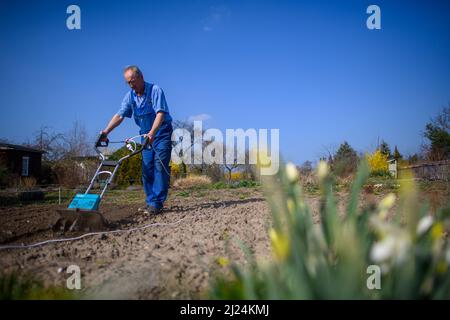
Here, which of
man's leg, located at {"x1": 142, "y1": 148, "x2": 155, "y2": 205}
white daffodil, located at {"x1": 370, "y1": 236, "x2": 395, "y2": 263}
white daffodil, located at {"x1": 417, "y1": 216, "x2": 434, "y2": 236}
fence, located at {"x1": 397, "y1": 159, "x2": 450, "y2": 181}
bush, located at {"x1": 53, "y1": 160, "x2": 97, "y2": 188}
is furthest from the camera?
bush, located at {"x1": 53, "y1": 160, "x2": 97, "y2": 188}

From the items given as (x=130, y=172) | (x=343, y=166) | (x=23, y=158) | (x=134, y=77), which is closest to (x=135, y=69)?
(x=134, y=77)

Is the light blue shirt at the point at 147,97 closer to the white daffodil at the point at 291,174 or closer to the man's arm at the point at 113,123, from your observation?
the man's arm at the point at 113,123

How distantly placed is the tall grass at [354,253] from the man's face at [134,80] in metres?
3.88

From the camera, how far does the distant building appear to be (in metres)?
21.0

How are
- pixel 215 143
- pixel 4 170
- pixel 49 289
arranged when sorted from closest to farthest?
pixel 49 289, pixel 4 170, pixel 215 143

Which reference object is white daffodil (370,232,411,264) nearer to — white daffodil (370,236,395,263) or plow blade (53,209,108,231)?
white daffodil (370,236,395,263)

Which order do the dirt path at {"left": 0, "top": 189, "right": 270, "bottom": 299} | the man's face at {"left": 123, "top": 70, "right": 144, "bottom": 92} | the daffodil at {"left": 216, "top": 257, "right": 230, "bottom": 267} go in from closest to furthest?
the dirt path at {"left": 0, "top": 189, "right": 270, "bottom": 299} → the daffodil at {"left": 216, "top": 257, "right": 230, "bottom": 267} → the man's face at {"left": 123, "top": 70, "right": 144, "bottom": 92}

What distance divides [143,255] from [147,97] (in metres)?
2.84

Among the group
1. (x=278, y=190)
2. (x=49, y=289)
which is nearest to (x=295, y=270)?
(x=278, y=190)

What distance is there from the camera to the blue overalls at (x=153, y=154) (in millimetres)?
4711

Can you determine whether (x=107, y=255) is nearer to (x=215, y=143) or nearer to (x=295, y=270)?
(x=295, y=270)

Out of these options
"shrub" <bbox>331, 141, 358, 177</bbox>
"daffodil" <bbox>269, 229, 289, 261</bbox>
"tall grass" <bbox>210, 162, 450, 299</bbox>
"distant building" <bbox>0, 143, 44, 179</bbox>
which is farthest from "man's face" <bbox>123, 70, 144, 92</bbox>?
"distant building" <bbox>0, 143, 44, 179</bbox>

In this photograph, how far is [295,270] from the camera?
0.93 metres
